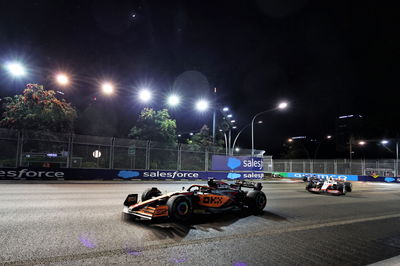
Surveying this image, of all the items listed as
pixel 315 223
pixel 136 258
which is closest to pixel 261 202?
pixel 315 223

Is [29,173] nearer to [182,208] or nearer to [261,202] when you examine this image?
[182,208]

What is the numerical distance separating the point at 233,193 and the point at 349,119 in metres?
99.7

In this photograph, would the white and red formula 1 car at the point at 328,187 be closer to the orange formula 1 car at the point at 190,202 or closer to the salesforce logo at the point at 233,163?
A: the orange formula 1 car at the point at 190,202

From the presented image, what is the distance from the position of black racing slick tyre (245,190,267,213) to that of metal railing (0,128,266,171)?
1504cm

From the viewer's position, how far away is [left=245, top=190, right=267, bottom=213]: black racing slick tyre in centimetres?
846

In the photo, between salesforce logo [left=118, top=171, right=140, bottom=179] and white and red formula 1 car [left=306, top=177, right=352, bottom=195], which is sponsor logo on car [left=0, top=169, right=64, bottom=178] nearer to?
salesforce logo [left=118, top=171, right=140, bottom=179]

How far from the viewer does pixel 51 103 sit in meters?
22.6

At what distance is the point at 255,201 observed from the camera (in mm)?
8461

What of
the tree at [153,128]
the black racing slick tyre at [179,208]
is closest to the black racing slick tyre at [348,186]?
the black racing slick tyre at [179,208]

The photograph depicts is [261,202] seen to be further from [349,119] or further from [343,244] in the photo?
[349,119]

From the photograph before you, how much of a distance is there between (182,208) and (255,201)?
287 centimetres

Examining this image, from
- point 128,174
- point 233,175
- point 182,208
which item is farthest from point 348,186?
point 128,174

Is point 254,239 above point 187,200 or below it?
below

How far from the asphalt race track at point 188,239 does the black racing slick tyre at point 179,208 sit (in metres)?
0.25
